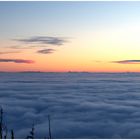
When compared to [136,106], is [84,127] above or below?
below

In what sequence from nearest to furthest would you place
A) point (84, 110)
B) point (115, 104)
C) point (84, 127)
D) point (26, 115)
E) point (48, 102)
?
point (84, 127), point (26, 115), point (84, 110), point (115, 104), point (48, 102)

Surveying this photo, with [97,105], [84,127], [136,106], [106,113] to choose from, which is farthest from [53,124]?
[136,106]

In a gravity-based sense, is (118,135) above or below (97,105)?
below

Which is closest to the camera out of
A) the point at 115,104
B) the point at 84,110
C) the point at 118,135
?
the point at 118,135

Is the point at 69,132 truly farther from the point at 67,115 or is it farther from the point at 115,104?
the point at 115,104

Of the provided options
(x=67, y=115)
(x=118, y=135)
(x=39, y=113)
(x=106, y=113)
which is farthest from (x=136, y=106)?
(x=118, y=135)

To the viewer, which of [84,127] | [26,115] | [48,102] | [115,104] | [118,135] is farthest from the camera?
[48,102]

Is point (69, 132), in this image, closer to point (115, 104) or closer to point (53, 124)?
point (53, 124)

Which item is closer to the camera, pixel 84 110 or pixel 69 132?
pixel 69 132

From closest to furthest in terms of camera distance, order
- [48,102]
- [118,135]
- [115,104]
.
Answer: [118,135] → [115,104] → [48,102]
